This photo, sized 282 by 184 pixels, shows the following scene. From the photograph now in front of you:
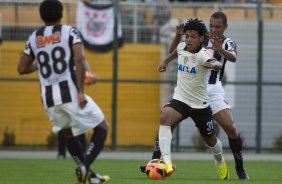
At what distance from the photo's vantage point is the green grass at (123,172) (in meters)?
12.1

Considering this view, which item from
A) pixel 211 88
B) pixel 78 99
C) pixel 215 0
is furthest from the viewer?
pixel 215 0

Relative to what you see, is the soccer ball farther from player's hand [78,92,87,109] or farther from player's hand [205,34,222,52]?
player's hand [78,92,87,109]

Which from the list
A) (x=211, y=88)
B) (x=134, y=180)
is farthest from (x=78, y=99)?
(x=211, y=88)

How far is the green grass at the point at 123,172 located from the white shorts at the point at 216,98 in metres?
1.02

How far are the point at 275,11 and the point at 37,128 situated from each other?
6748 mm

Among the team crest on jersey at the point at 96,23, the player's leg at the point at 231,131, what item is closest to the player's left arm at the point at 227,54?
the player's leg at the point at 231,131

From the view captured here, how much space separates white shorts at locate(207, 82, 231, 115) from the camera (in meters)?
12.7

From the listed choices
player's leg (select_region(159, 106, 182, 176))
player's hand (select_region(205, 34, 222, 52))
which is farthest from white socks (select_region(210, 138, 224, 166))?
player's hand (select_region(205, 34, 222, 52))

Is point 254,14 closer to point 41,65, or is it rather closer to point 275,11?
point 275,11

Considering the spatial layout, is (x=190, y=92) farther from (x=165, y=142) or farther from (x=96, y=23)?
(x=96, y=23)

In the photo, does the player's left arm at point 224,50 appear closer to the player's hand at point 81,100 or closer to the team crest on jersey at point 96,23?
the player's hand at point 81,100

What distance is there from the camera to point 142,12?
73.8 ft

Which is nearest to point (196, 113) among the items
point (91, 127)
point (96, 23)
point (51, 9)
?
point (91, 127)

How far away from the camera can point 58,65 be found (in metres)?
9.76
